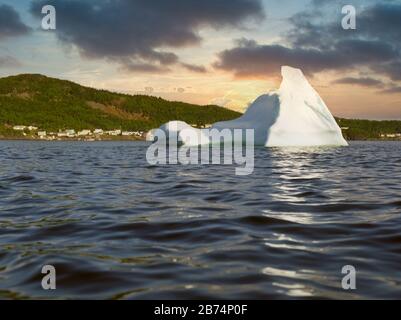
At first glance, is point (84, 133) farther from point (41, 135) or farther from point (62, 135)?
point (41, 135)

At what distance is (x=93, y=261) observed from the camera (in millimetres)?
4949

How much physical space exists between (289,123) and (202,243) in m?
36.5

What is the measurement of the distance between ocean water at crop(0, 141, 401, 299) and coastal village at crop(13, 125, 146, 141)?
516 feet

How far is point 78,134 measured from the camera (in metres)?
169

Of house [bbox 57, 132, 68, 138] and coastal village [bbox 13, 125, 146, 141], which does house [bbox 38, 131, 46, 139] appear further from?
house [bbox 57, 132, 68, 138]

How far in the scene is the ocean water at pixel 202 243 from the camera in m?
4.15

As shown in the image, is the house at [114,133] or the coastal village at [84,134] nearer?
→ the coastal village at [84,134]

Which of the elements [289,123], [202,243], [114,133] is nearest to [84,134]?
[114,133]

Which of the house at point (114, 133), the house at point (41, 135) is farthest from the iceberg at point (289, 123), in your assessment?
the house at point (114, 133)

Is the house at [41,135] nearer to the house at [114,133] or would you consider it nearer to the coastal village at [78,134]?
the coastal village at [78,134]

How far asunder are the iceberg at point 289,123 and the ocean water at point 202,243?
30.6m
